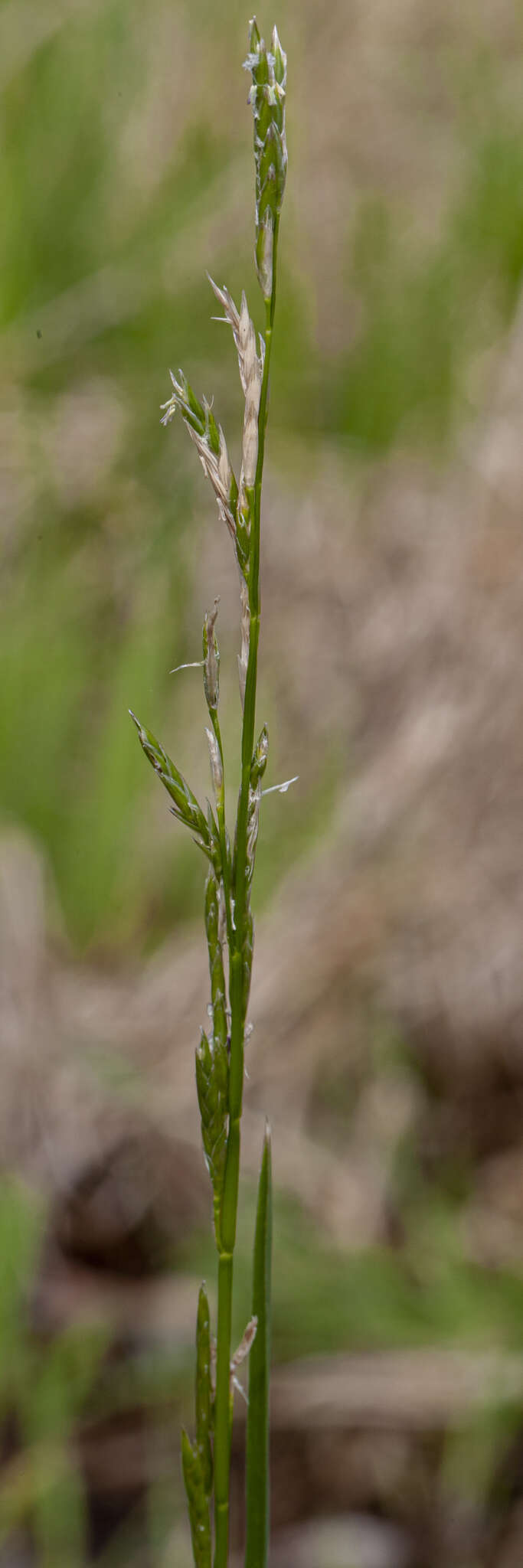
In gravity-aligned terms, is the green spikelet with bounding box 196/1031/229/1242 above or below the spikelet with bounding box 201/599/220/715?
below

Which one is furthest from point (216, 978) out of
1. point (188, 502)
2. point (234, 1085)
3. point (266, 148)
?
point (188, 502)

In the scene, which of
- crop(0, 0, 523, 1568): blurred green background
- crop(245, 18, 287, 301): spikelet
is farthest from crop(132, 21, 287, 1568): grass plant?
crop(0, 0, 523, 1568): blurred green background

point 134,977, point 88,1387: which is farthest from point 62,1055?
point 88,1387

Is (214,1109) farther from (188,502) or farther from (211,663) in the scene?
(188,502)

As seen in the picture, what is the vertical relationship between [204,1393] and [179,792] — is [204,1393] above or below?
below

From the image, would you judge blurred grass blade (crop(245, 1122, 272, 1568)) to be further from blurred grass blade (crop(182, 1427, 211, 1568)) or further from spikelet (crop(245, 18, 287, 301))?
spikelet (crop(245, 18, 287, 301))

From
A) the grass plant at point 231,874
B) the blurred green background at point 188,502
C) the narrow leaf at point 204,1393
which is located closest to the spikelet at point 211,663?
the grass plant at point 231,874
